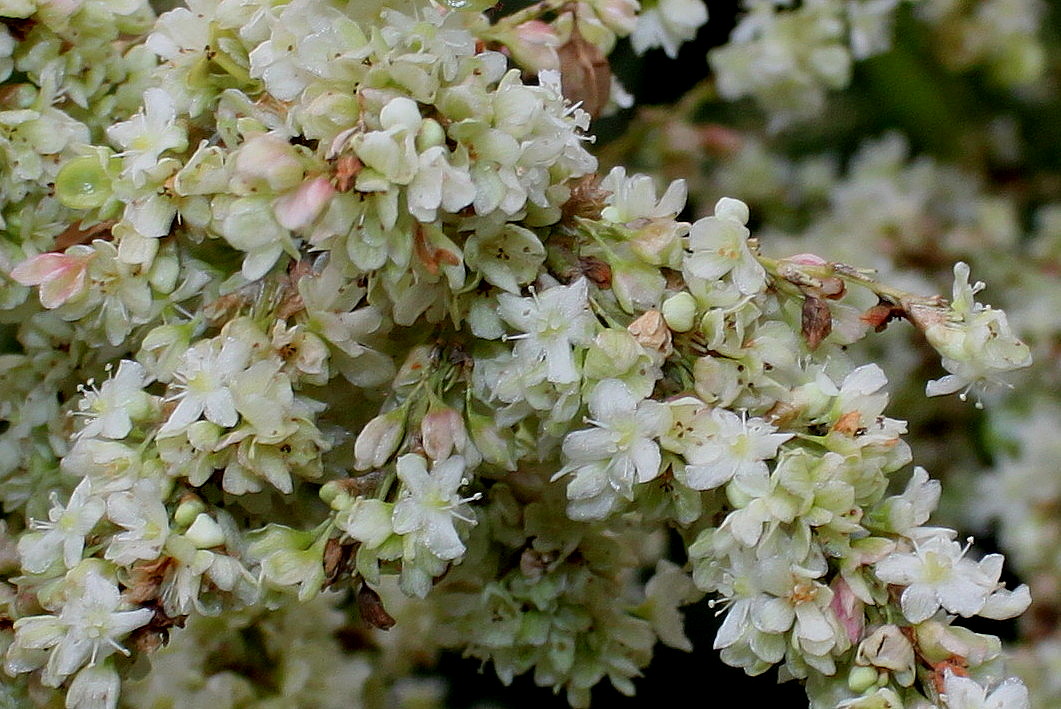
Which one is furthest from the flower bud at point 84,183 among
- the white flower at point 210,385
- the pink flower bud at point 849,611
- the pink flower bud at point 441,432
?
the pink flower bud at point 849,611

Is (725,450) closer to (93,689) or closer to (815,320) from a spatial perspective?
(815,320)

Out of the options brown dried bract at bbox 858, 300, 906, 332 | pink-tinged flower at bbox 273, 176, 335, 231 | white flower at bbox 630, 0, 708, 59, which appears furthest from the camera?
white flower at bbox 630, 0, 708, 59

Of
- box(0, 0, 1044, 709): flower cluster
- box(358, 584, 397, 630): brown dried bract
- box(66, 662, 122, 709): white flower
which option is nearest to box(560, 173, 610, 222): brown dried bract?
box(0, 0, 1044, 709): flower cluster

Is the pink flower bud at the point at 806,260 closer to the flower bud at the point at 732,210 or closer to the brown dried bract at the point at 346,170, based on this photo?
the flower bud at the point at 732,210

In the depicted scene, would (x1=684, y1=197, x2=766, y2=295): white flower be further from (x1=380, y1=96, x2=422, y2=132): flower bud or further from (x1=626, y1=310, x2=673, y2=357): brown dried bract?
(x1=380, y1=96, x2=422, y2=132): flower bud

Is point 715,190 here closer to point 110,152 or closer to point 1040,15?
point 1040,15

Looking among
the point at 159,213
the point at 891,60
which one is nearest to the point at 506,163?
the point at 159,213
